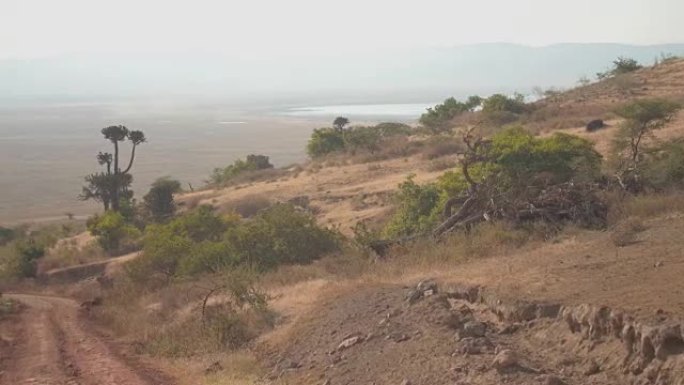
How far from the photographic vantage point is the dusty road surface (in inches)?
488

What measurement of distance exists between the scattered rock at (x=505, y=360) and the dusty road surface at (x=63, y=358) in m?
6.48

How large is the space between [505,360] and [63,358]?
10090 millimetres

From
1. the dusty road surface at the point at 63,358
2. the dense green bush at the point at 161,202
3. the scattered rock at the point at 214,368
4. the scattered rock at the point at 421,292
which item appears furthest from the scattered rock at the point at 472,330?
the dense green bush at the point at 161,202

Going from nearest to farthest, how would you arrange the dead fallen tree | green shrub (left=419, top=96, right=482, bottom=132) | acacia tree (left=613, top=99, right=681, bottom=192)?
1. the dead fallen tree
2. acacia tree (left=613, top=99, right=681, bottom=192)
3. green shrub (left=419, top=96, right=482, bottom=132)

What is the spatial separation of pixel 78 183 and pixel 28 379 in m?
76.8

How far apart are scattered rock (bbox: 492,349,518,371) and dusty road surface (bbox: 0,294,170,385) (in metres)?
6.48

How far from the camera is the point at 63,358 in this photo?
14.3 m

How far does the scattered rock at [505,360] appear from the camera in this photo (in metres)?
7.78

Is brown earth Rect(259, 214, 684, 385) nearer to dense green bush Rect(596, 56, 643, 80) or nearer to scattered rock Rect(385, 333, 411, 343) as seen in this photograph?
scattered rock Rect(385, 333, 411, 343)

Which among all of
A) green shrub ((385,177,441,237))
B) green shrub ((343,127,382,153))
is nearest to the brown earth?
green shrub ((385,177,441,237))

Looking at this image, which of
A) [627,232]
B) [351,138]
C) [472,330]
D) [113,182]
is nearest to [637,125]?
[627,232]

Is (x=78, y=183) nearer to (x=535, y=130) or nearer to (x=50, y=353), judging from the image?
(x=535, y=130)

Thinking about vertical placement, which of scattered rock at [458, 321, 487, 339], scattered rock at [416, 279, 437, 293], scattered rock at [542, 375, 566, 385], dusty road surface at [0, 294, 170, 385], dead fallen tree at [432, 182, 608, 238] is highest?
dead fallen tree at [432, 182, 608, 238]

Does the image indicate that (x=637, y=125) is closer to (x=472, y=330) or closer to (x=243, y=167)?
(x=472, y=330)
